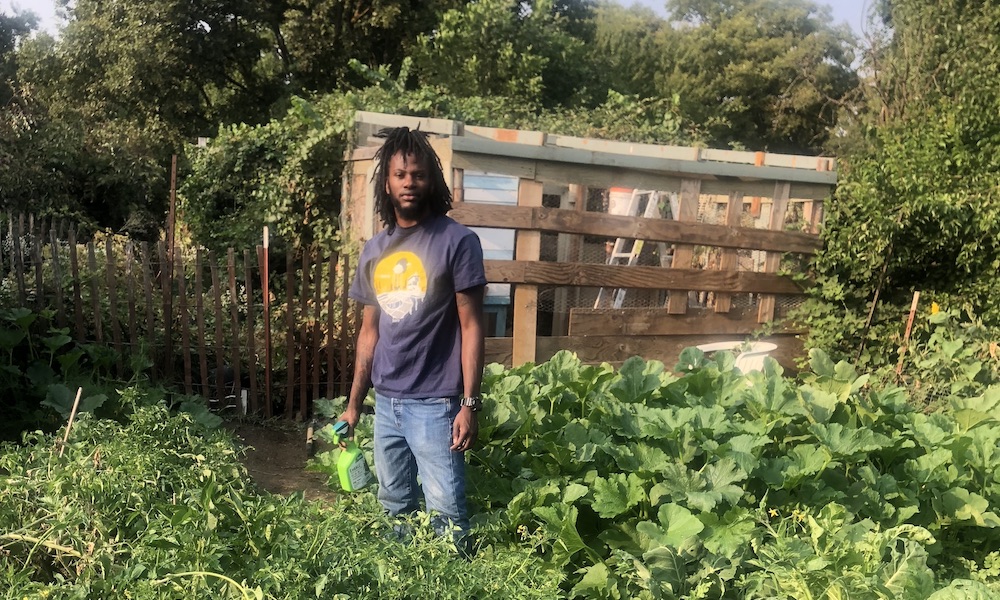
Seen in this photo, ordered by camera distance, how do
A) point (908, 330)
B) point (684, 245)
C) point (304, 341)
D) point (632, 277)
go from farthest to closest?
point (908, 330), point (684, 245), point (632, 277), point (304, 341)

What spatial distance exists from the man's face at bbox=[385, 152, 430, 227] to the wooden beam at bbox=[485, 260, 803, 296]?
243cm

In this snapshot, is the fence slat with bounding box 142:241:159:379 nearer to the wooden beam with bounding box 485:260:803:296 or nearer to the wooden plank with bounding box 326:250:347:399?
the wooden plank with bounding box 326:250:347:399

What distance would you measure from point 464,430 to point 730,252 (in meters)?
4.14

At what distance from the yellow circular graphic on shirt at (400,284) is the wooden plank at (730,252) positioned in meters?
4.00

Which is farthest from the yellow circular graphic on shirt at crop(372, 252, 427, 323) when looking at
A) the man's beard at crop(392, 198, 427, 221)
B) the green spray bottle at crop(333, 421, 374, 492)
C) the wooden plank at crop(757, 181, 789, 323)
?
the wooden plank at crop(757, 181, 789, 323)

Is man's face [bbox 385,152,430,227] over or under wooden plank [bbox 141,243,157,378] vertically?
over

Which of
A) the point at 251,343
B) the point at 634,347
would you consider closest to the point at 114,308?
the point at 251,343

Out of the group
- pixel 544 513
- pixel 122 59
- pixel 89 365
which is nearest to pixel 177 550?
pixel 544 513

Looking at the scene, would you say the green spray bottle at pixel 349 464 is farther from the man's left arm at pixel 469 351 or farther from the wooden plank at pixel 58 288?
the wooden plank at pixel 58 288

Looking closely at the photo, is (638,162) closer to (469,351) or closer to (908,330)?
(908,330)

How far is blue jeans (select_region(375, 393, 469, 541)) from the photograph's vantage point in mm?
2523

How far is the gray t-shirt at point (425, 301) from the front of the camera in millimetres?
2447

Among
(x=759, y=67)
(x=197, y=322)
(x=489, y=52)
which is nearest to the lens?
(x=197, y=322)

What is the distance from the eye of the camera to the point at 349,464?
2.88 metres
